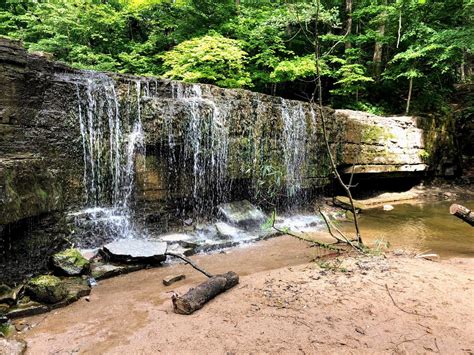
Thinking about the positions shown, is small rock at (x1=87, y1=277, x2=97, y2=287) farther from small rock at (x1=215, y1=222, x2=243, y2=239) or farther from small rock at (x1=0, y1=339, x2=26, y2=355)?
small rock at (x1=215, y1=222, x2=243, y2=239)

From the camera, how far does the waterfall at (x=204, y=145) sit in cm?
793

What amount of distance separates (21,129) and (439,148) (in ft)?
48.8

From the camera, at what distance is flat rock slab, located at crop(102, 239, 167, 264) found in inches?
216

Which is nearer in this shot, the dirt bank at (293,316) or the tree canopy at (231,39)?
the dirt bank at (293,316)

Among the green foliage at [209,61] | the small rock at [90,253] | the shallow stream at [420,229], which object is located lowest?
the shallow stream at [420,229]

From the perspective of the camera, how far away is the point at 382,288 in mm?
4000

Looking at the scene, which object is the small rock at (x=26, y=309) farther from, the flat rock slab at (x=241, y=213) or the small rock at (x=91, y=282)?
the flat rock slab at (x=241, y=213)

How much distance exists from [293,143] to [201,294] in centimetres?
699

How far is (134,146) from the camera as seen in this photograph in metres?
7.26

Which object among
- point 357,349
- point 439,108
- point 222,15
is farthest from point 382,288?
point 439,108

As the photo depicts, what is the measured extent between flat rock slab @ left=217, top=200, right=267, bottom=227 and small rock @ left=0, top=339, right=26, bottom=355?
17.3 feet

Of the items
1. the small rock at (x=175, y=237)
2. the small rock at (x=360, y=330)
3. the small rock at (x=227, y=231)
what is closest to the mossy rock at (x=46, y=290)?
the small rock at (x=175, y=237)

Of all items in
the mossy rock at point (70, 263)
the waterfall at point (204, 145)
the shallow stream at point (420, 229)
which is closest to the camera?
the mossy rock at point (70, 263)

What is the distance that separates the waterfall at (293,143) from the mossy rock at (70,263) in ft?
21.2
